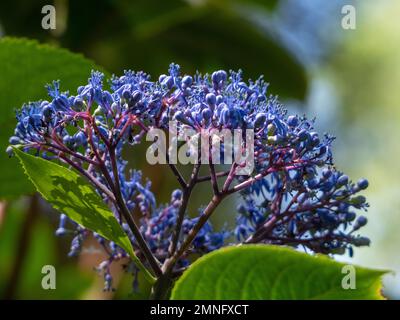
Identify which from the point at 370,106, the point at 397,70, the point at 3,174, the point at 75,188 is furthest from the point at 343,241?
the point at 397,70

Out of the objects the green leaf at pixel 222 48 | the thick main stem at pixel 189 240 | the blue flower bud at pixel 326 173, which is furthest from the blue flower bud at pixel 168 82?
the green leaf at pixel 222 48

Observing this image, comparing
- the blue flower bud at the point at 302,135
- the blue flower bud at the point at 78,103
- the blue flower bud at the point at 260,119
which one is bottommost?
the blue flower bud at the point at 302,135

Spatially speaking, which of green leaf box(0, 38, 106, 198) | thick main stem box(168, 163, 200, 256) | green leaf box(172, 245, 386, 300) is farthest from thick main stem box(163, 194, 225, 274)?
green leaf box(0, 38, 106, 198)

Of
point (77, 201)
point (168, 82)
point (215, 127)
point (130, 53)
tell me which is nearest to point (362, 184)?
point (215, 127)

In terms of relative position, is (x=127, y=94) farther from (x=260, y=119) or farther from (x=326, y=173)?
(x=326, y=173)

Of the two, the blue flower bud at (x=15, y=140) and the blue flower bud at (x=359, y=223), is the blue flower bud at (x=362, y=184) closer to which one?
the blue flower bud at (x=359, y=223)

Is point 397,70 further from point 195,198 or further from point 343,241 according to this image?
point 343,241
